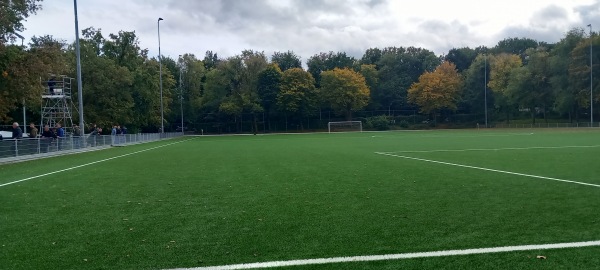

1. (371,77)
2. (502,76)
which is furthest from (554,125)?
(371,77)

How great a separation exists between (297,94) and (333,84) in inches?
260

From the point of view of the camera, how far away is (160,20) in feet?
197

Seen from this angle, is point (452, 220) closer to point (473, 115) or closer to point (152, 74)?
point (152, 74)

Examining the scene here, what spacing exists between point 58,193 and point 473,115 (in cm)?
8544

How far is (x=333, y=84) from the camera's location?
8538 centimetres

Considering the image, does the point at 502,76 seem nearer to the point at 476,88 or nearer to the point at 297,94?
the point at 476,88

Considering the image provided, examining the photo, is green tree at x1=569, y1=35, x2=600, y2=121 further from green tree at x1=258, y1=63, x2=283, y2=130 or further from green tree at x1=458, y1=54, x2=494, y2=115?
green tree at x1=258, y1=63, x2=283, y2=130

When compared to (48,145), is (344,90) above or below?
above

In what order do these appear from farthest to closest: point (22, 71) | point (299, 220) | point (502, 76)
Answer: point (502, 76)
point (22, 71)
point (299, 220)

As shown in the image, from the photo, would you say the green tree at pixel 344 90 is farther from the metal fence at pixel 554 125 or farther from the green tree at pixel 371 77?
the metal fence at pixel 554 125

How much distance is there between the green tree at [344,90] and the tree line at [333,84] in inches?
7.1

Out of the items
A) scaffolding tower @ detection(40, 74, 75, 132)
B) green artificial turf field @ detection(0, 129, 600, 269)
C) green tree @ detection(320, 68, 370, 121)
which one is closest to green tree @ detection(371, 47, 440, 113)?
green tree @ detection(320, 68, 370, 121)

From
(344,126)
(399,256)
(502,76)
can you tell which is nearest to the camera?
(399,256)

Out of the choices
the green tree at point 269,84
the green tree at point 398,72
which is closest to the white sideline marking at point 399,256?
the green tree at point 269,84
